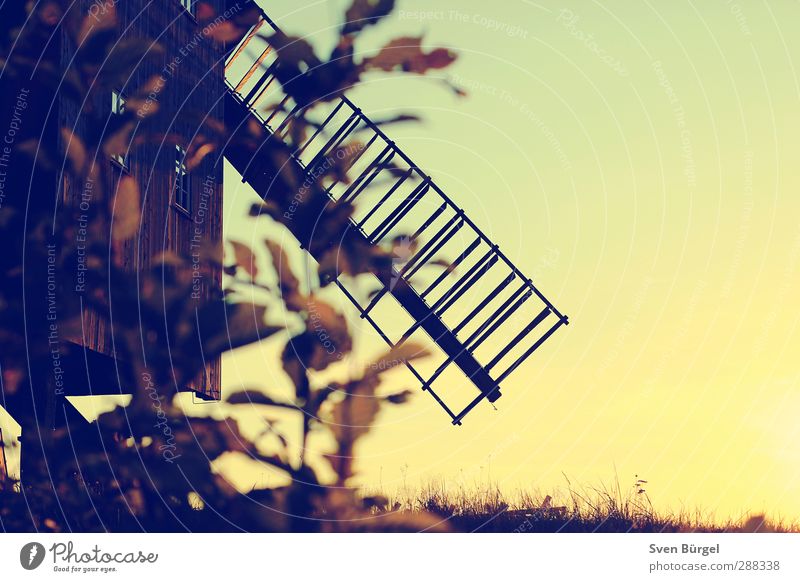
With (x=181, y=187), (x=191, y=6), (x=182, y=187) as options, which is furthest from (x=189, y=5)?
(x=181, y=187)

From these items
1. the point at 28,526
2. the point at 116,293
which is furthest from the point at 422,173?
the point at 28,526

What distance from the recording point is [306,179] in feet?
50.5

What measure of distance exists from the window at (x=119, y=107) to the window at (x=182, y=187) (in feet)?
4.90

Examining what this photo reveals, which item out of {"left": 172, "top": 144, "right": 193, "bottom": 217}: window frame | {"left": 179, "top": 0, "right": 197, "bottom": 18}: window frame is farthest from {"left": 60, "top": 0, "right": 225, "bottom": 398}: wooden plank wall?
{"left": 179, "top": 0, "right": 197, "bottom": 18}: window frame

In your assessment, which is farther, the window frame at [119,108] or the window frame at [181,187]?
the window frame at [181,187]

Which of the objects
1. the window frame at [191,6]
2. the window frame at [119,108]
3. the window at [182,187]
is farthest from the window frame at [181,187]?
the window frame at [191,6]

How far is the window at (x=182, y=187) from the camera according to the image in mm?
17170

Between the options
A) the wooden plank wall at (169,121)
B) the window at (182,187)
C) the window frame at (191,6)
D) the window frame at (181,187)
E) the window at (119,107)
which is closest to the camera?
the window at (119,107)

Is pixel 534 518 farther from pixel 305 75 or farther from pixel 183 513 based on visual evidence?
pixel 305 75

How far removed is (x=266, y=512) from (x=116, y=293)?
3163 mm

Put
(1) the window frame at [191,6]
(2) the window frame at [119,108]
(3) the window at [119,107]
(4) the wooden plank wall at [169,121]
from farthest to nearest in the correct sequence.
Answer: (1) the window frame at [191,6] < (4) the wooden plank wall at [169,121] < (3) the window at [119,107] < (2) the window frame at [119,108]

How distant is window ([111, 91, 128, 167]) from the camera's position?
49.5ft

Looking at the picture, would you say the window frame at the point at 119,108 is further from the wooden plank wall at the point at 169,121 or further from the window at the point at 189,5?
the window at the point at 189,5

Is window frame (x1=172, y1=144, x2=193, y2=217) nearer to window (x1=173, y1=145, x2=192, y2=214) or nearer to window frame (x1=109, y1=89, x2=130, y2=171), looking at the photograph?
window (x1=173, y1=145, x2=192, y2=214)
